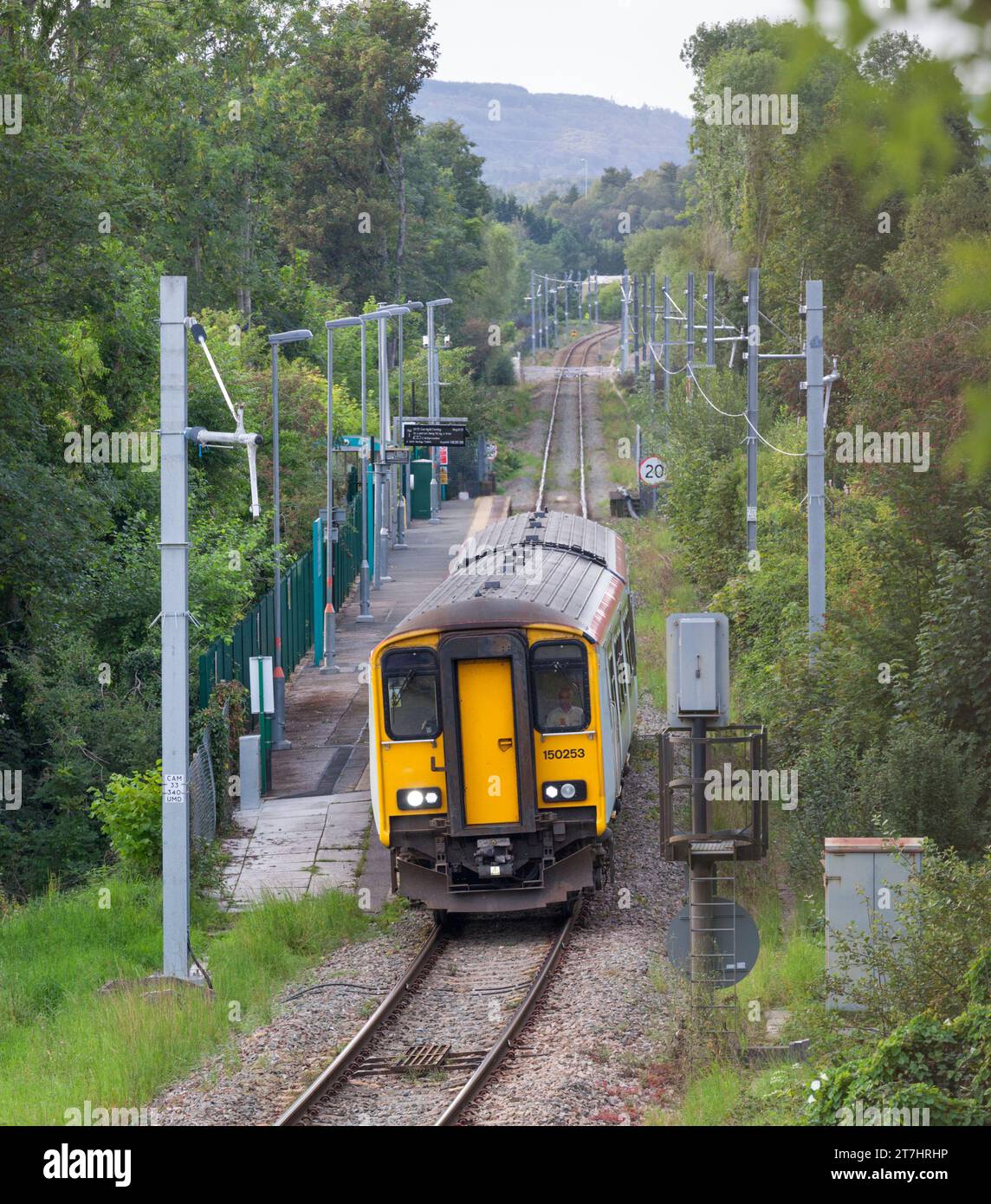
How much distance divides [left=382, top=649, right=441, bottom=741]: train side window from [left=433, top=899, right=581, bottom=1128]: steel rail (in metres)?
2.31

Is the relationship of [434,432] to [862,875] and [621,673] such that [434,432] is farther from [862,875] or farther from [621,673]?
[862,875]

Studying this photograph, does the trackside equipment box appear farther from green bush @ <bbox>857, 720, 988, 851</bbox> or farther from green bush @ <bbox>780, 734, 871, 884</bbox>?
green bush @ <bbox>780, 734, 871, 884</bbox>

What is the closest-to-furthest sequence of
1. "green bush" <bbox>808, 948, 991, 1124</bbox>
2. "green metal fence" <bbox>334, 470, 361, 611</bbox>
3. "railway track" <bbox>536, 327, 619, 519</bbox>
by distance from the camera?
"green bush" <bbox>808, 948, 991, 1124</bbox> < "green metal fence" <bbox>334, 470, 361, 611</bbox> < "railway track" <bbox>536, 327, 619, 519</bbox>

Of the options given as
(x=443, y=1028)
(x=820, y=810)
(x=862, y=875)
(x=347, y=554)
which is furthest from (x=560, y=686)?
(x=347, y=554)

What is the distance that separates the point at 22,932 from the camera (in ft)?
50.4

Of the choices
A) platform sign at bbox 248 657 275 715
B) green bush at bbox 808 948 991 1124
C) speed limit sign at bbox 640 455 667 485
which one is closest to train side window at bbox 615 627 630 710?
platform sign at bbox 248 657 275 715

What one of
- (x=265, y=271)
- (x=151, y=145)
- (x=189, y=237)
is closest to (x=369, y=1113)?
(x=151, y=145)

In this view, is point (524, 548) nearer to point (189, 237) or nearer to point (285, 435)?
point (285, 435)

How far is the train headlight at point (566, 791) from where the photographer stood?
47.1 feet

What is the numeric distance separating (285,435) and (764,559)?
587 inches

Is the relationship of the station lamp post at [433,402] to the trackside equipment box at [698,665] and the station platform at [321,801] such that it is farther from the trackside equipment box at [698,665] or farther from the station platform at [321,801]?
the trackside equipment box at [698,665]

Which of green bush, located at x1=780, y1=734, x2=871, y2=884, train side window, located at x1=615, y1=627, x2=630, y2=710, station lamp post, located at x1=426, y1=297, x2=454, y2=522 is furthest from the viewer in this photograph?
station lamp post, located at x1=426, y1=297, x2=454, y2=522

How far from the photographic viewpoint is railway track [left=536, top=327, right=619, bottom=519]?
179 feet
